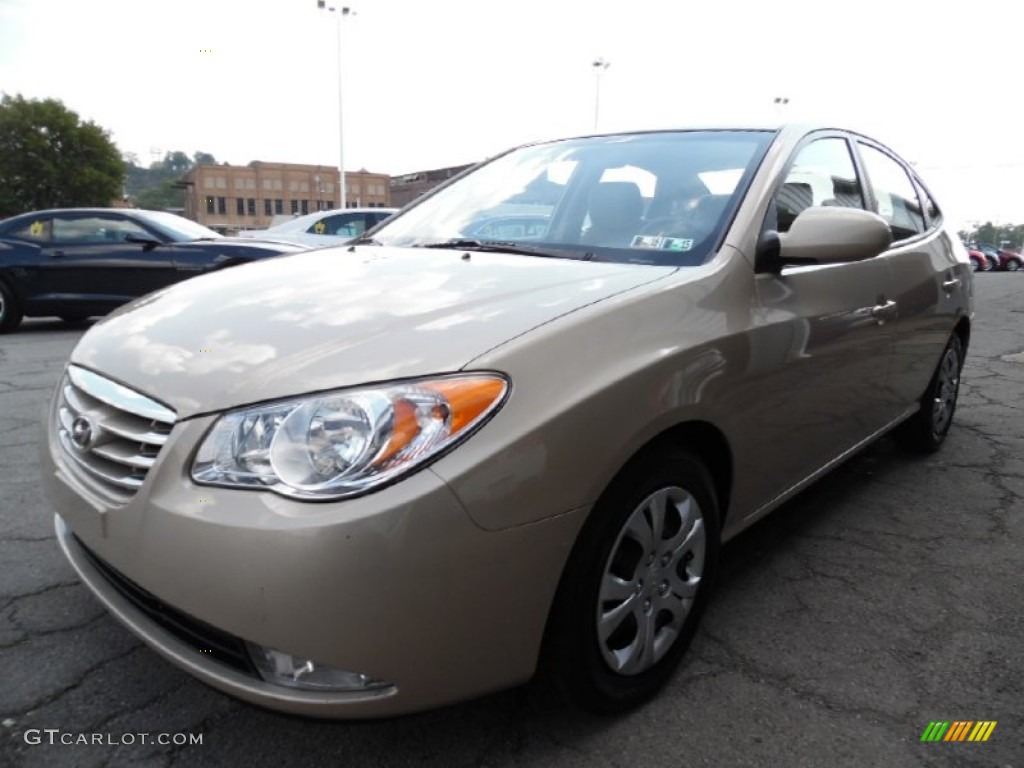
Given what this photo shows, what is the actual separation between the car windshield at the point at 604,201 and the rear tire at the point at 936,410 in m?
1.89

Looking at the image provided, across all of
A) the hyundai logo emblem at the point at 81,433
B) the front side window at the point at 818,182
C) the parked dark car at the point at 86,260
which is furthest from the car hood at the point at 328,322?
the parked dark car at the point at 86,260

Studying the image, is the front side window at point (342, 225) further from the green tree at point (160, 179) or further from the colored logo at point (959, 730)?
the green tree at point (160, 179)

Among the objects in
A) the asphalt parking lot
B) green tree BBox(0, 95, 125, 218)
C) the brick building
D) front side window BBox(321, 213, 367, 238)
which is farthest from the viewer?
the brick building

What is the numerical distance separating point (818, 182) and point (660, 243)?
891 millimetres

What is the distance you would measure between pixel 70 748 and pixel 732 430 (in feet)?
A: 5.67

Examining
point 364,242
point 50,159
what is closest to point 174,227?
point 364,242

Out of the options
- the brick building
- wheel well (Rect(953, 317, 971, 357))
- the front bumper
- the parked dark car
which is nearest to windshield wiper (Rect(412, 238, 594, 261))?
the front bumper

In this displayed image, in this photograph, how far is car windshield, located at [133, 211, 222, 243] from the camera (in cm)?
781

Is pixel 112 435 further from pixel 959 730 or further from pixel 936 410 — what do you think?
pixel 936 410

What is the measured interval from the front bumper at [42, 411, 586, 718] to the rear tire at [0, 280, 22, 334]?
7629mm

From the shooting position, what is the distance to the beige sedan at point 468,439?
1347mm

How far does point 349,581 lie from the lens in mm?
1299

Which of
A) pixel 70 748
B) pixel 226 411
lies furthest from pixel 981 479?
pixel 70 748

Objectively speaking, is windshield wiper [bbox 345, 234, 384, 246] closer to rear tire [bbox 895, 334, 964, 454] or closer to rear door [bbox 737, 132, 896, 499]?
rear door [bbox 737, 132, 896, 499]
